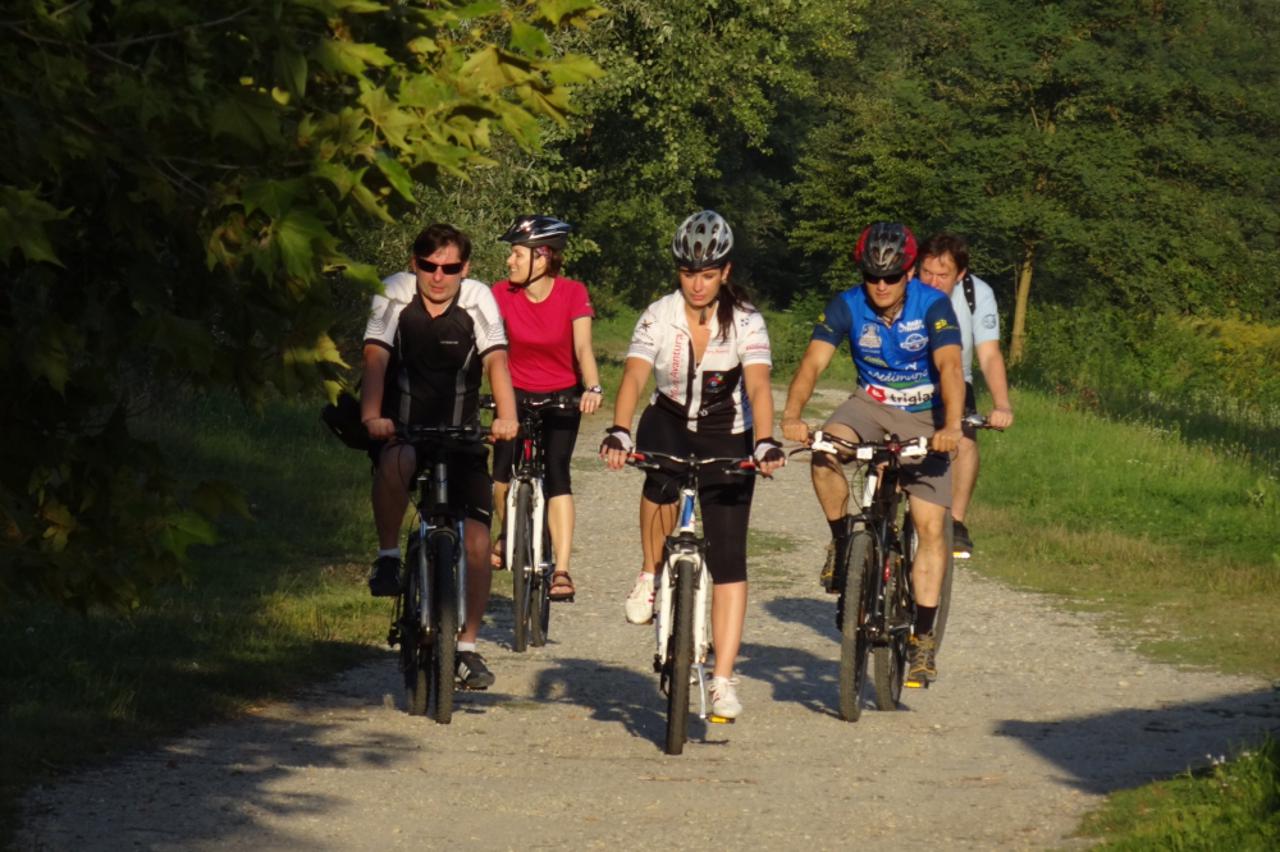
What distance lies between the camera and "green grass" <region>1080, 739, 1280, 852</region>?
637 cm

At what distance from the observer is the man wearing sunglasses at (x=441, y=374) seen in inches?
352

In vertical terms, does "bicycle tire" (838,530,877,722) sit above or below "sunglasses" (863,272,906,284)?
below

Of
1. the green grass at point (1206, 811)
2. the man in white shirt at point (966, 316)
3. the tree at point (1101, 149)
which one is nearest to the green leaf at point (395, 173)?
the green grass at point (1206, 811)

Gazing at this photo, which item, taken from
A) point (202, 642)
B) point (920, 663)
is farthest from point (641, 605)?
point (202, 642)

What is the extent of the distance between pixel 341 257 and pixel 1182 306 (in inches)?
1516

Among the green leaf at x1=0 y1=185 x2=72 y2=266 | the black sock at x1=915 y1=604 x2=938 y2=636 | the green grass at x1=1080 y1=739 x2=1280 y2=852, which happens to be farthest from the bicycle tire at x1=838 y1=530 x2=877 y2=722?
the green leaf at x1=0 y1=185 x2=72 y2=266

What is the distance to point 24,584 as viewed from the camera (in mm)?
4996

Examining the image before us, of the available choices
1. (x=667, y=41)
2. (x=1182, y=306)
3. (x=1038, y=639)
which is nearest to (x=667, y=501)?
(x=1038, y=639)

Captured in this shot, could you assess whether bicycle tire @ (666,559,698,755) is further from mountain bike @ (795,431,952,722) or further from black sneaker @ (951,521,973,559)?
black sneaker @ (951,521,973,559)

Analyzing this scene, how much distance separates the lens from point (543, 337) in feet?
37.1

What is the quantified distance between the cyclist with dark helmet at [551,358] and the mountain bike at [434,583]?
2209 mm

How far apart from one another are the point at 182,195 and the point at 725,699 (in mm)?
4335

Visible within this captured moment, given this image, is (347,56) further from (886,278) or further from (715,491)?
(886,278)

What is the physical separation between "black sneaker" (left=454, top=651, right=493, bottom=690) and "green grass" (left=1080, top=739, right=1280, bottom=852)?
9.34 feet
